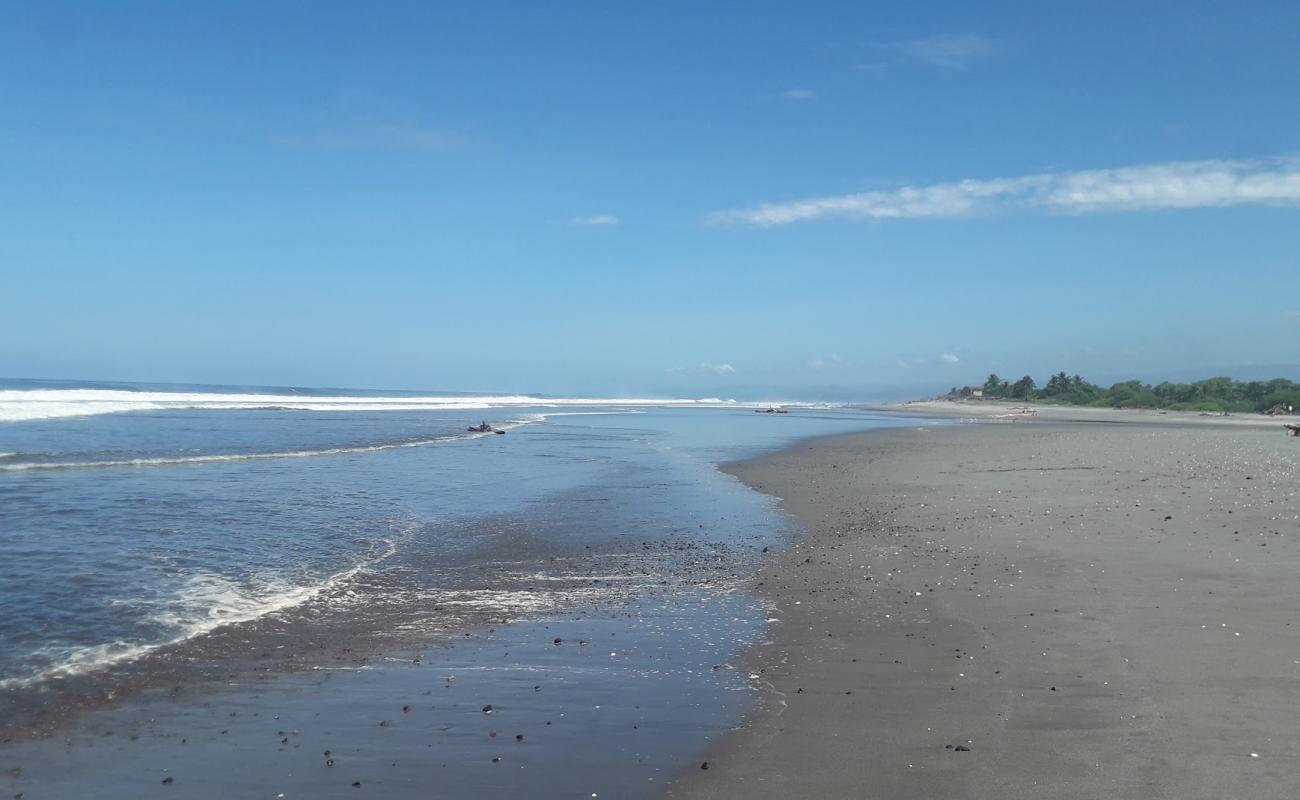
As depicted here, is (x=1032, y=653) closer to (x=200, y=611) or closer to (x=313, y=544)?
(x=200, y=611)

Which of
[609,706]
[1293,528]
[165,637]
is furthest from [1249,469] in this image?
[165,637]

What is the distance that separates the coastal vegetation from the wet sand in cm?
5782

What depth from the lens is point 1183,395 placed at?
7294 cm

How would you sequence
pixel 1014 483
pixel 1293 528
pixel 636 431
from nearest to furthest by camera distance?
pixel 1293 528 → pixel 1014 483 → pixel 636 431

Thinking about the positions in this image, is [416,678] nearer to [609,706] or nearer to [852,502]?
[609,706]

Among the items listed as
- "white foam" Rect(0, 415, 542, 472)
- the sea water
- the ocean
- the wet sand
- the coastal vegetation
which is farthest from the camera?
the coastal vegetation

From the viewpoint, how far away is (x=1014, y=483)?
1869 cm

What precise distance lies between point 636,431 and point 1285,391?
51459 mm

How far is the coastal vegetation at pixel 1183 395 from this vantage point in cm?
6316

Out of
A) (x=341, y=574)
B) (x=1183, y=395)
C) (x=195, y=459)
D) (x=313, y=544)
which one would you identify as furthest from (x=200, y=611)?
(x=1183, y=395)

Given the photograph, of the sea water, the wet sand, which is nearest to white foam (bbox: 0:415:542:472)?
the sea water

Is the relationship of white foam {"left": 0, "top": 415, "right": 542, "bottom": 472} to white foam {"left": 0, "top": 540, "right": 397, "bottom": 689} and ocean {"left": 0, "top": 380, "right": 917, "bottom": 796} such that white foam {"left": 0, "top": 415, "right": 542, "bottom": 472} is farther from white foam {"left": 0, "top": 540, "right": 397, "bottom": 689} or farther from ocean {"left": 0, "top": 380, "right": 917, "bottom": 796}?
white foam {"left": 0, "top": 540, "right": 397, "bottom": 689}

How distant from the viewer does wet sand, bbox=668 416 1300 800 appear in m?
4.96

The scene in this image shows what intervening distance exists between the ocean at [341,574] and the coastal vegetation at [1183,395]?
58.8 m
